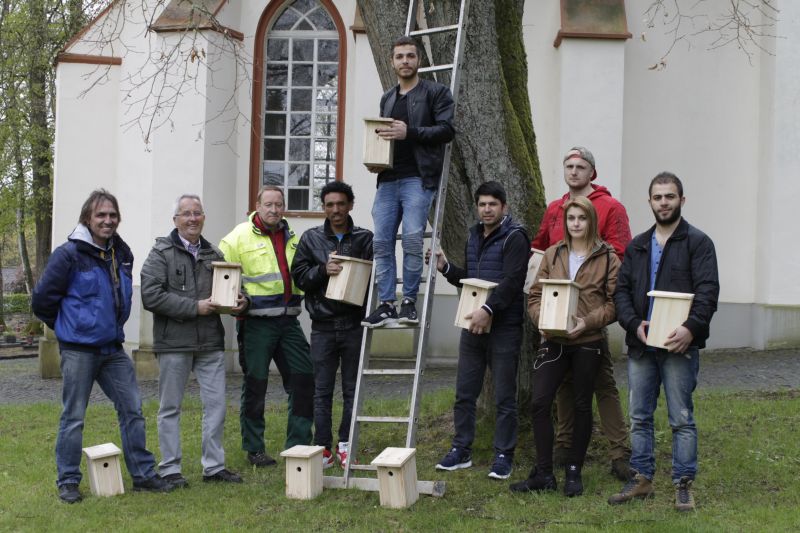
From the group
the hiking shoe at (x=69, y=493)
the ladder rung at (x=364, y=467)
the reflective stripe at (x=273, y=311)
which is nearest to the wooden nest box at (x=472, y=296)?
the ladder rung at (x=364, y=467)

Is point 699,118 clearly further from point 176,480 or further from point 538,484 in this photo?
point 176,480

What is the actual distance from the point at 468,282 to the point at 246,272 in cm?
184

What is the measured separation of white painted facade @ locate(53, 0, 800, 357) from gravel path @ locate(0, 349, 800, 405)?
2.16 ft

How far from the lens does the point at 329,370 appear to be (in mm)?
6668

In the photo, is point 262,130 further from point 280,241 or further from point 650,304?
point 650,304

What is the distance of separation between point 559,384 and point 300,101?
8.81 metres

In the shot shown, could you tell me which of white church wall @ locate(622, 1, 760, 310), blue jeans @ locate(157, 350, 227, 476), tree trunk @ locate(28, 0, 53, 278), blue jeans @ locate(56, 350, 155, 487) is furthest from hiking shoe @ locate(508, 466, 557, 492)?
tree trunk @ locate(28, 0, 53, 278)

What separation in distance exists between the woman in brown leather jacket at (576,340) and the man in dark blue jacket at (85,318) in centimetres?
258

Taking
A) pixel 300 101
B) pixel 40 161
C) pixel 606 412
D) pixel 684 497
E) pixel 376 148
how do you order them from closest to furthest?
pixel 684 497 → pixel 376 148 → pixel 606 412 → pixel 300 101 → pixel 40 161

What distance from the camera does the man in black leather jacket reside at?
659 cm

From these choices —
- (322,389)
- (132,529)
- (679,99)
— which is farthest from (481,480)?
(679,99)

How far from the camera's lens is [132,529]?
212 inches

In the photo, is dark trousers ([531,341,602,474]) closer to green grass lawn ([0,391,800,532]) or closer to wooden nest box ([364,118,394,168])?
green grass lawn ([0,391,800,532])

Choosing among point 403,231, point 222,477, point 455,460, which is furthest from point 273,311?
point 455,460
